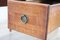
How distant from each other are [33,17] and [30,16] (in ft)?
0.10

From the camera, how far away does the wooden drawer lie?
88 centimetres

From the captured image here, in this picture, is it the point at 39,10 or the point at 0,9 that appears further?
the point at 0,9

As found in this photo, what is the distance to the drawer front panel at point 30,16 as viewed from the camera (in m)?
0.89

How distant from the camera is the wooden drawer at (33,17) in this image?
34.7 inches

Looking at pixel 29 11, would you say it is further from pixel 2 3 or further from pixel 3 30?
pixel 2 3

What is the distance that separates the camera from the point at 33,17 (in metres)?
0.94

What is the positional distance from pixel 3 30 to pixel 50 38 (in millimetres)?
507

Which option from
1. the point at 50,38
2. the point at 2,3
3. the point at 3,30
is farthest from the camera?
the point at 2,3

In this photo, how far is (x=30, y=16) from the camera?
3.15 ft

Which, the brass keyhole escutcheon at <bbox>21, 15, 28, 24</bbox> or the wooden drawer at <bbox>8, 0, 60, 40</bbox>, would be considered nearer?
the wooden drawer at <bbox>8, 0, 60, 40</bbox>

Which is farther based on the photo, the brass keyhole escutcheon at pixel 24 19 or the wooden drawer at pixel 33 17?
the brass keyhole escutcheon at pixel 24 19

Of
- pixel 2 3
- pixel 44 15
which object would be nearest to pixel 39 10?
pixel 44 15

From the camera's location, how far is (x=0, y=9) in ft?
5.48

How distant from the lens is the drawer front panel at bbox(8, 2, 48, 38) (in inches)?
35.1
